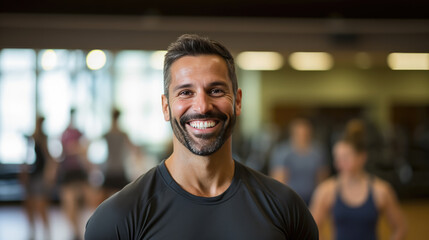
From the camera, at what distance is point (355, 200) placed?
128 inches

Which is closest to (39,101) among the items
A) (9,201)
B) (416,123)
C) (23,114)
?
(23,114)

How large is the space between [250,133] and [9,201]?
6295 millimetres

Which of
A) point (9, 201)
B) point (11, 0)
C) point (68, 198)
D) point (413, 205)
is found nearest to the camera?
point (68, 198)

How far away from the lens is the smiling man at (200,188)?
4.47ft

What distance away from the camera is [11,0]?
21.9ft

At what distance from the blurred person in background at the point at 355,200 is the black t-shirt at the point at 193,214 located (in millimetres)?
1814

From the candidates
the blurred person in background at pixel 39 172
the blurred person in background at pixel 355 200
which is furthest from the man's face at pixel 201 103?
the blurred person in background at pixel 39 172

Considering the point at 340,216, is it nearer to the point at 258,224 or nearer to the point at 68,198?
the point at 258,224

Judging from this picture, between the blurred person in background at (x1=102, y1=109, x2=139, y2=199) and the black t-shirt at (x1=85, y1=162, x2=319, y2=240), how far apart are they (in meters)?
4.54

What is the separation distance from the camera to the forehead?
4.61 feet

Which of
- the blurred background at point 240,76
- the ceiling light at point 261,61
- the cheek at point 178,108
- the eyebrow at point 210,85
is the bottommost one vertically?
the cheek at point 178,108

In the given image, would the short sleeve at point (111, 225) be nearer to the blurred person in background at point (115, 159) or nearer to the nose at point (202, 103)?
the nose at point (202, 103)

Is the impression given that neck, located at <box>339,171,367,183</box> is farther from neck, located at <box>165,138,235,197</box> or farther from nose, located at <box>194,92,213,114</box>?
nose, located at <box>194,92,213,114</box>

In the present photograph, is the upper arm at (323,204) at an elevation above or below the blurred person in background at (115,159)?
below
